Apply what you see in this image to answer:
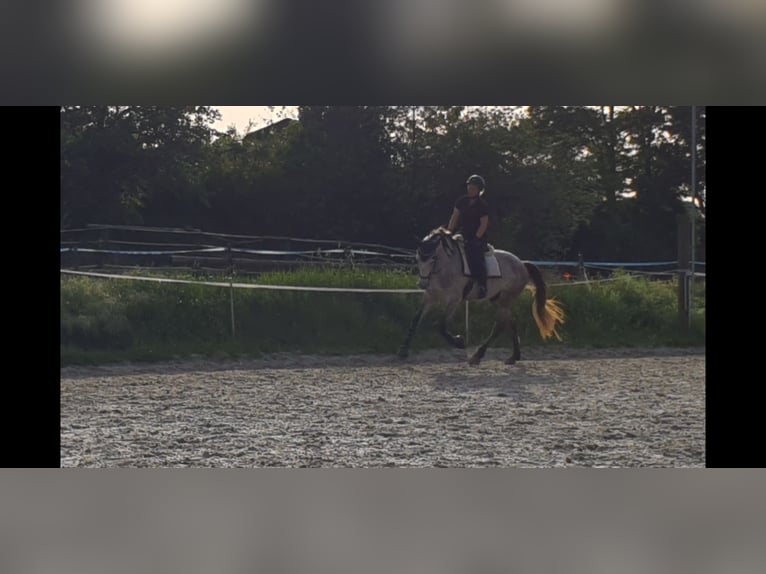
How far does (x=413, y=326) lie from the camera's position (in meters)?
9.09

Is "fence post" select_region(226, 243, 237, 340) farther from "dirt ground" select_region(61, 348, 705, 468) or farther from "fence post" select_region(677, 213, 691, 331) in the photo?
"fence post" select_region(677, 213, 691, 331)

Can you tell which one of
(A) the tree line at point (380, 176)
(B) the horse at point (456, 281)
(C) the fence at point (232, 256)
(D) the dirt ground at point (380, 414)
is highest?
(A) the tree line at point (380, 176)

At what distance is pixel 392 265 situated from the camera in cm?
1212

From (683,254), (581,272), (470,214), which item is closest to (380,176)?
(581,272)

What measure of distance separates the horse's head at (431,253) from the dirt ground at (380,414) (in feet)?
2.91

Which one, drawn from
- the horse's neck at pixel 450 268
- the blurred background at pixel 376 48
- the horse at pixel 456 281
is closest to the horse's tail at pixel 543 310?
the horse at pixel 456 281

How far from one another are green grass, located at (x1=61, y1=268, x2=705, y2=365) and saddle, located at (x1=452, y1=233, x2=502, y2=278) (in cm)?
148

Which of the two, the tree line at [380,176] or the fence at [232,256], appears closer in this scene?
the fence at [232,256]

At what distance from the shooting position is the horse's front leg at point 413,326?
8977 mm

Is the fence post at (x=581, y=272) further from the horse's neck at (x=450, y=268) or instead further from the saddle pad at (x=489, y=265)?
the horse's neck at (x=450, y=268)

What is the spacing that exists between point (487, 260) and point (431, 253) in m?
0.54

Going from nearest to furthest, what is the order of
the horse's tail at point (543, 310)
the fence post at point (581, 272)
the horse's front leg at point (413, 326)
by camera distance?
the horse's tail at point (543, 310) → the horse's front leg at point (413, 326) → the fence post at point (581, 272)

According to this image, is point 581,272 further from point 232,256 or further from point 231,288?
point 231,288

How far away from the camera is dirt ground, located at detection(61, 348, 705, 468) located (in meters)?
5.18
